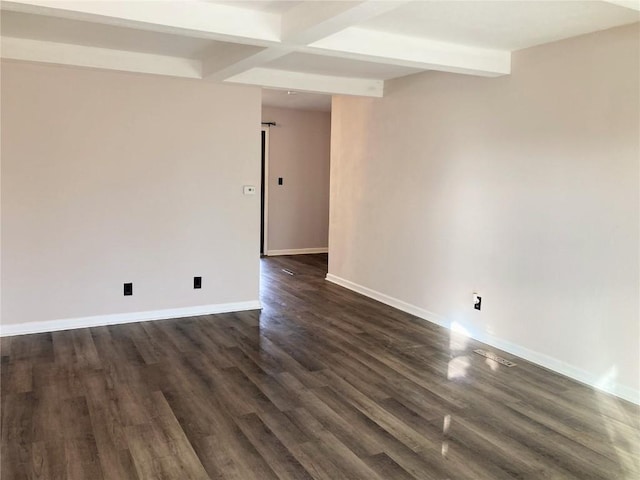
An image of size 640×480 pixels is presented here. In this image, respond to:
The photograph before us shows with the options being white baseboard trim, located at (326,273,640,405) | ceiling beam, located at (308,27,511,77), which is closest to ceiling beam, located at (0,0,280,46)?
ceiling beam, located at (308,27,511,77)

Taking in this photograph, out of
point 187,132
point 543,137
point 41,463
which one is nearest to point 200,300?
point 187,132

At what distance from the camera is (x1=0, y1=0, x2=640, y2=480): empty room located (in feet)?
8.72

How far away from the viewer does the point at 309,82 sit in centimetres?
483

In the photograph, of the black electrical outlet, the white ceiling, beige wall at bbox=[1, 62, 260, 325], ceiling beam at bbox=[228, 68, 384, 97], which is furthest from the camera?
ceiling beam at bbox=[228, 68, 384, 97]

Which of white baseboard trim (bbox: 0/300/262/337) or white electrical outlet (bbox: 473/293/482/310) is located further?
white electrical outlet (bbox: 473/293/482/310)

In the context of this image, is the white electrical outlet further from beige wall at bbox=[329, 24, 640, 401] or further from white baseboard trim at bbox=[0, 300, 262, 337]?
white baseboard trim at bbox=[0, 300, 262, 337]

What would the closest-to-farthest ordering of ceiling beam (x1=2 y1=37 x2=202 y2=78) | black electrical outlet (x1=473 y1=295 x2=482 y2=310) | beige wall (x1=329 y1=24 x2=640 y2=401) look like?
1. beige wall (x1=329 y1=24 x2=640 y2=401)
2. ceiling beam (x1=2 y1=37 x2=202 y2=78)
3. black electrical outlet (x1=473 y1=295 x2=482 y2=310)

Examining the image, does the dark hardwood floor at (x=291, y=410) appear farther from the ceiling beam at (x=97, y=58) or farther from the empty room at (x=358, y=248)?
the ceiling beam at (x=97, y=58)

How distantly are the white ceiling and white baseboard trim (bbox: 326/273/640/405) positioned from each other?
2.12 metres

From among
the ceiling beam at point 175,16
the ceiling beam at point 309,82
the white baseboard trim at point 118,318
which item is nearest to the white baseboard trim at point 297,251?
the white baseboard trim at point 118,318

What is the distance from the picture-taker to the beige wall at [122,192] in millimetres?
4105

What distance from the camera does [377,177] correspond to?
5551 mm

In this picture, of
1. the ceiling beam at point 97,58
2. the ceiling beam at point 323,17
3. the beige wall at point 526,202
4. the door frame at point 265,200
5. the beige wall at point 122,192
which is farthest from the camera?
the door frame at point 265,200

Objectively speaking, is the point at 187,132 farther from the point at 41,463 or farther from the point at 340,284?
the point at 41,463
